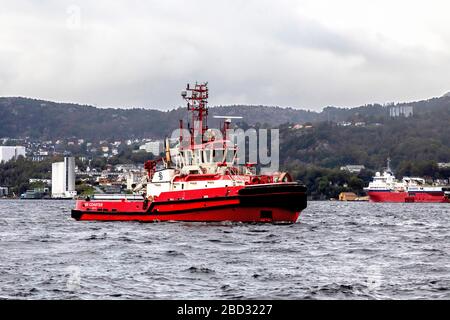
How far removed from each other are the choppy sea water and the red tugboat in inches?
156

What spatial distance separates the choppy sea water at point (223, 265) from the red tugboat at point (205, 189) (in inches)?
156

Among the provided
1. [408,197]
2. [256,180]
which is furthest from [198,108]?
[408,197]

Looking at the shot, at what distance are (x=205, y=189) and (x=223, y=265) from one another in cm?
2277

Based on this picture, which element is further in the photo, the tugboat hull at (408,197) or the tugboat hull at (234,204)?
the tugboat hull at (408,197)

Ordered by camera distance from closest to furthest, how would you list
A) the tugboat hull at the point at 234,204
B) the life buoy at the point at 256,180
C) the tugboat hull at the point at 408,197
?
the tugboat hull at the point at 234,204, the life buoy at the point at 256,180, the tugboat hull at the point at 408,197

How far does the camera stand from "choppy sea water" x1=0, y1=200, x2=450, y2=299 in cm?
2203

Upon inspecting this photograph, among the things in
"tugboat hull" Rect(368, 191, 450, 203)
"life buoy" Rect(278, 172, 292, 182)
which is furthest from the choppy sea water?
"tugboat hull" Rect(368, 191, 450, 203)

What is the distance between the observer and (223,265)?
28.2 m

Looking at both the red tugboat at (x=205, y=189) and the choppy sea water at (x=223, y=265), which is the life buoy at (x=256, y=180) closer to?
the red tugboat at (x=205, y=189)

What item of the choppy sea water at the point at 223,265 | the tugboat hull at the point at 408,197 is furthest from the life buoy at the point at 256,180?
the tugboat hull at the point at 408,197

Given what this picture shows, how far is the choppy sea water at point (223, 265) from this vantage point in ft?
72.3

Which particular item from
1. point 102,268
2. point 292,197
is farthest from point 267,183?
point 102,268

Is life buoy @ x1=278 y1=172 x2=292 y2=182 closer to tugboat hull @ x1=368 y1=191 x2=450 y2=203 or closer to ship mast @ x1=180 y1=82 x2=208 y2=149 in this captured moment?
ship mast @ x1=180 y1=82 x2=208 y2=149

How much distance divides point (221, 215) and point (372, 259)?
20.4m
